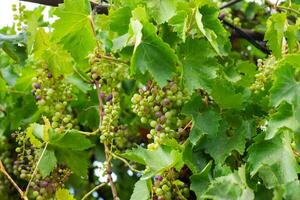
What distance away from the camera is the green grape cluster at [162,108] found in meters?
1.65

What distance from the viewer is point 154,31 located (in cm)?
161

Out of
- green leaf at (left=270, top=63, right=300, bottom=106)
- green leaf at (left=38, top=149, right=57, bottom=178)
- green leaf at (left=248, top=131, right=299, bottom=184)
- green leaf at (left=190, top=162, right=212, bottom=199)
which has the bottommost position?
green leaf at (left=38, top=149, right=57, bottom=178)

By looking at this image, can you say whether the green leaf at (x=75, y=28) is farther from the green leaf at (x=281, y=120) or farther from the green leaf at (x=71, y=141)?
the green leaf at (x=281, y=120)

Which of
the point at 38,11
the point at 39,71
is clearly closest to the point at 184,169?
the point at 39,71

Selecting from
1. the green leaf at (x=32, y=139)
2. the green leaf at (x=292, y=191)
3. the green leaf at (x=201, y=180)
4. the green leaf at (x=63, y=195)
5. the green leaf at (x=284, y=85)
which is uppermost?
the green leaf at (x=284, y=85)

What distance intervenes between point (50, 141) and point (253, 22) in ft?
5.37

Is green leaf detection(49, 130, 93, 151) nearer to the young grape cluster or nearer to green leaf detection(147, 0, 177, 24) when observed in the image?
the young grape cluster

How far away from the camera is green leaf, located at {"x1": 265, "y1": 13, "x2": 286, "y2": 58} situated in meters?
1.79

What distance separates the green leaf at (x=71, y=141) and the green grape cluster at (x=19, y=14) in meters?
0.55

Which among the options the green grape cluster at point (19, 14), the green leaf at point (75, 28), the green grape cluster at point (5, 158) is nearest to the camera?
the green leaf at point (75, 28)

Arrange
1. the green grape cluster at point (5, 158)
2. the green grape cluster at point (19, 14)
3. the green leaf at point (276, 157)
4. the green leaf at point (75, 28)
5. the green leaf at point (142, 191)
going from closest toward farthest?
the green leaf at point (276, 157)
the green leaf at point (142, 191)
the green leaf at point (75, 28)
the green grape cluster at point (19, 14)
the green grape cluster at point (5, 158)

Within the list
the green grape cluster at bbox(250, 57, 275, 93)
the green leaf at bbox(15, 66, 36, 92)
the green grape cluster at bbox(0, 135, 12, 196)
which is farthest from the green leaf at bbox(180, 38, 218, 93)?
the green grape cluster at bbox(0, 135, 12, 196)

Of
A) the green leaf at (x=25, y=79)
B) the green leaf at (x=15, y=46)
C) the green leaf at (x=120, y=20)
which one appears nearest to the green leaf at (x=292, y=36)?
the green leaf at (x=120, y=20)

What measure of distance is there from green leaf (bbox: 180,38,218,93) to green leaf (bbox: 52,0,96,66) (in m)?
0.27
